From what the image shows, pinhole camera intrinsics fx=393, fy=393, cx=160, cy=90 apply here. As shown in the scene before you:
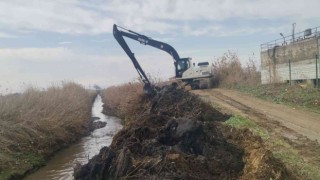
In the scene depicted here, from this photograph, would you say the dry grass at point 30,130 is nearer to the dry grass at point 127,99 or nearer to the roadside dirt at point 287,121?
the dry grass at point 127,99

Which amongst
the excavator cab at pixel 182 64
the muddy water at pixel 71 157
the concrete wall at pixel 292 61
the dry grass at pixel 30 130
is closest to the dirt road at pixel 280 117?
the concrete wall at pixel 292 61

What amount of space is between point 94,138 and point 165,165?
47.5ft

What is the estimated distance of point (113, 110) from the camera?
1439 inches

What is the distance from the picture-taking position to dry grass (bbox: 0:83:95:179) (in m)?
15.1

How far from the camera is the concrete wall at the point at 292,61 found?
27.0 metres

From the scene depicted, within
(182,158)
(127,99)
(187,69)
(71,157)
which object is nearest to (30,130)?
(71,157)

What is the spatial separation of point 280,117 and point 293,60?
45.8 ft

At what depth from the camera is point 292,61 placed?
3008cm

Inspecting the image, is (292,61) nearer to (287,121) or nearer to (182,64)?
(182,64)

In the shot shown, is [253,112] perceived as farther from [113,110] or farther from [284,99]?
[113,110]

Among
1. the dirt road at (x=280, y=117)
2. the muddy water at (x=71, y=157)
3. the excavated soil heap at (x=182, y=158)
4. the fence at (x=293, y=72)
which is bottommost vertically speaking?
the muddy water at (x=71, y=157)

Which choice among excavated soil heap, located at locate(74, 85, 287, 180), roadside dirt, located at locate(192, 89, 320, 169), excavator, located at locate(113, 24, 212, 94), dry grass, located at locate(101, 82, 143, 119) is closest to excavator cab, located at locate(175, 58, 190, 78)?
excavator, located at locate(113, 24, 212, 94)

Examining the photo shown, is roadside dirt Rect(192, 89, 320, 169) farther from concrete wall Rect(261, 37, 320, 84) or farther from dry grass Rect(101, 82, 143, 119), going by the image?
dry grass Rect(101, 82, 143, 119)

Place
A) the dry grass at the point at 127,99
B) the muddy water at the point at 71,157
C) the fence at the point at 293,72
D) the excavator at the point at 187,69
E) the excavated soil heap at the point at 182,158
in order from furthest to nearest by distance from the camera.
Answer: the excavator at the point at 187,69, the fence at the point at 293,72, the dry grass at the point at 127,99, the muddy water at the point at 71,157, the excavated soil heap at the point at 182,158
